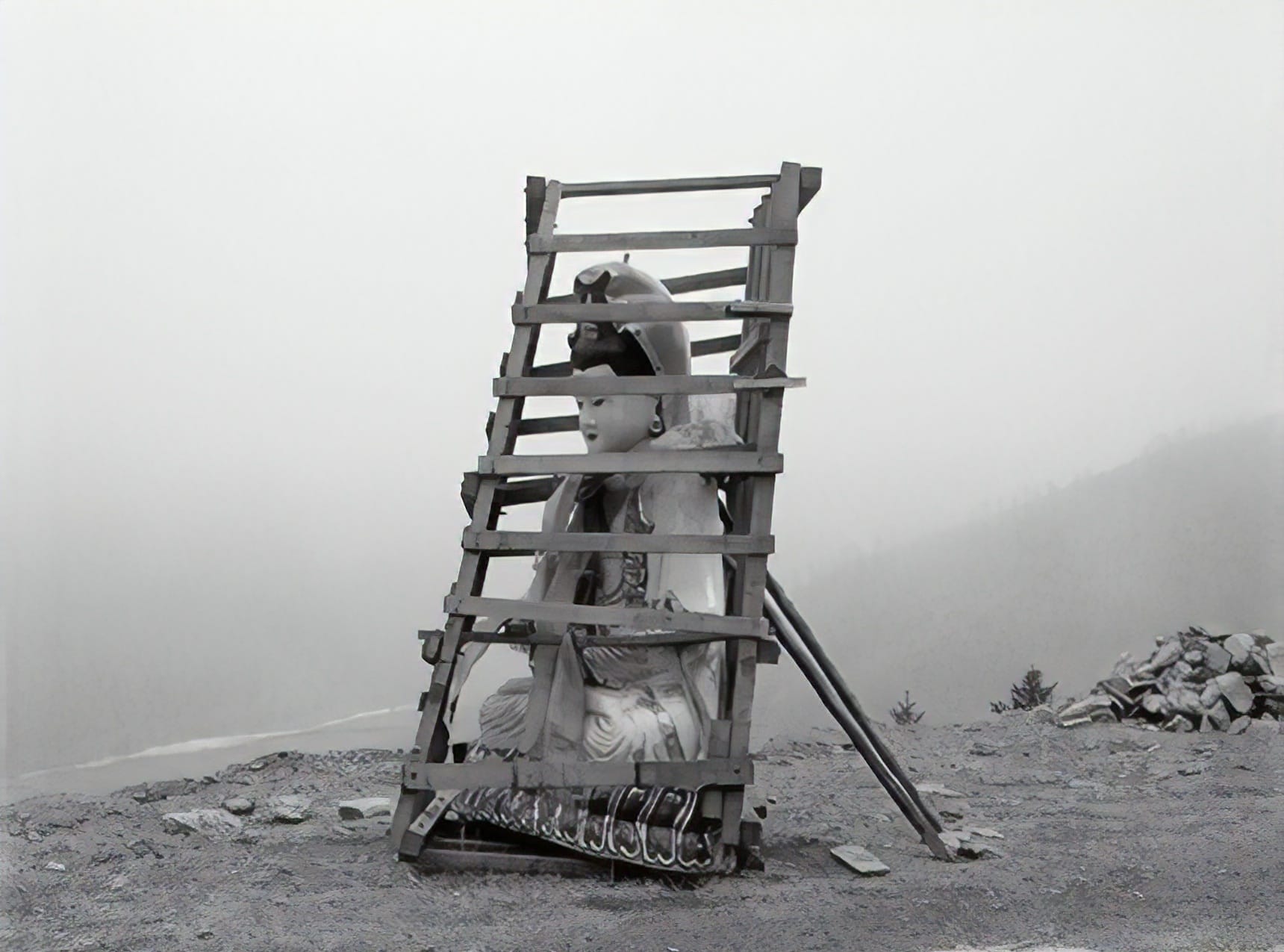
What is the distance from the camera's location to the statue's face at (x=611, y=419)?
4.70 meters

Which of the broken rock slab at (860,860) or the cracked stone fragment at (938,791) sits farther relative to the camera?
the cracked stone fragment at (938,791)

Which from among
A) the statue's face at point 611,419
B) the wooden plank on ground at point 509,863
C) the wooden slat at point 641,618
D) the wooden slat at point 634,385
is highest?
Answer: the wooden slat at point 634,385

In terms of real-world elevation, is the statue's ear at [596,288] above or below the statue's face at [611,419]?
above

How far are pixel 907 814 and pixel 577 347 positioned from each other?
7.10 ft

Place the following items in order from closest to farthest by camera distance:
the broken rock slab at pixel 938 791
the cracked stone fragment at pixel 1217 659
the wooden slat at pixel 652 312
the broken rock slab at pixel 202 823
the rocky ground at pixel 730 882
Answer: the rocky ground at pixel 730 882 < the wooden slat at pixel 652 312 < the broken rock slab at pixel 202 823 < the broken rock slab at pixel 938 791 < the cracked stone fragment at pixel 1217 659

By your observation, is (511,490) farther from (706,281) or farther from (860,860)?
(860,860)

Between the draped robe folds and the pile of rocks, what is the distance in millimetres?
3914

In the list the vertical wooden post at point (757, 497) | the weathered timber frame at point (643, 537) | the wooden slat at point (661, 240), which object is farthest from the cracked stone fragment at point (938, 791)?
the wooden slat at point (661, 240)

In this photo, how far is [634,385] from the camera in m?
4.39

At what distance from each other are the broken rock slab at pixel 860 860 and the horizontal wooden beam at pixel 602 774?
0.66 m

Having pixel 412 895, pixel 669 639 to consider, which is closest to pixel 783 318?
pixel 669 639

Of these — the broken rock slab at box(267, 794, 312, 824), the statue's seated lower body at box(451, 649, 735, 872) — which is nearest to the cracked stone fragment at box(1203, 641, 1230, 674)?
the statue's seated lower body at box(451, 649, 735, 872)

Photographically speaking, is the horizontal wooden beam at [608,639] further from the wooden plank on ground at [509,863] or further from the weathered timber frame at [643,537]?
the wooden plank on ground at [509,863]

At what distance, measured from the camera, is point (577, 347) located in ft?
15.6
